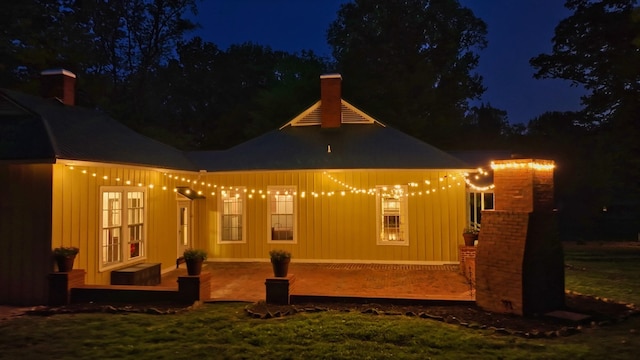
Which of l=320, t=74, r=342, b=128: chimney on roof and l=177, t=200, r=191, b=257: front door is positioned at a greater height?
l=320, t=74, r=342, b=128: chimney on roof

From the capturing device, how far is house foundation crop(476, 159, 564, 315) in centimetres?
784

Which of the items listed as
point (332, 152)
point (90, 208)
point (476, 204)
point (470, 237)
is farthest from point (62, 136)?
point (476, 204)

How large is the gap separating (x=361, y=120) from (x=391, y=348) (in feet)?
37.0

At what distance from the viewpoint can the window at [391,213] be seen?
1423 centimetres

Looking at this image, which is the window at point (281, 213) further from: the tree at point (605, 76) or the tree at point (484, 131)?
the tree at point (484, 131)

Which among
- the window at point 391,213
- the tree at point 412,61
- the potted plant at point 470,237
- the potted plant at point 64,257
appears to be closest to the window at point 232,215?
the window at point 391,213

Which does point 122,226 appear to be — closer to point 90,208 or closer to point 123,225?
point 123,225

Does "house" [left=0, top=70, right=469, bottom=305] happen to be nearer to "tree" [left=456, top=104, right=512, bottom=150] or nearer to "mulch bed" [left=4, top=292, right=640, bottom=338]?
"mulch bed" [left=4, top=292, right=640, bottom=338]

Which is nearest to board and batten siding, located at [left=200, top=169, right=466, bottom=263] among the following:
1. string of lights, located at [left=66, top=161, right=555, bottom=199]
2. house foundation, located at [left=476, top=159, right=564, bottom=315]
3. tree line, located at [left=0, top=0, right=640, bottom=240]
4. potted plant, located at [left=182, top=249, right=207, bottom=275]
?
string of lights, located at [left=66, top=161, right=555, bottom=199]

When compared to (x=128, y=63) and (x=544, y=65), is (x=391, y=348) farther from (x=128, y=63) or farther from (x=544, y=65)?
(x=128, y=63)

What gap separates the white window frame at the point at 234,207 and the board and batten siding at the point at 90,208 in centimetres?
254

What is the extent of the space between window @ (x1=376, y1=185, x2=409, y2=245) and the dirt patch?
5818 mm

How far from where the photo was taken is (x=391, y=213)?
46.9 ft

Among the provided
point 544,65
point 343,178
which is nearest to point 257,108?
point 544,65
